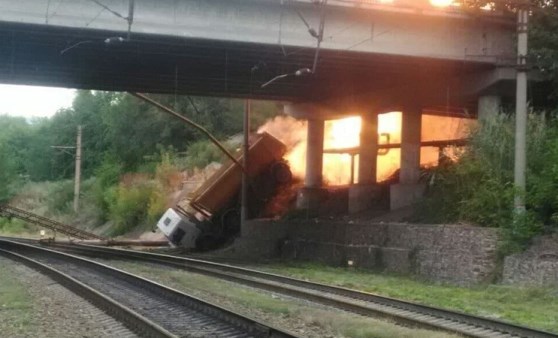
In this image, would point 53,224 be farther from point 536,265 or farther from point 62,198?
point 536,265

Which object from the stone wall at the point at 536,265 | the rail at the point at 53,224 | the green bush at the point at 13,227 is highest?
the stone wall at the point at 536,265

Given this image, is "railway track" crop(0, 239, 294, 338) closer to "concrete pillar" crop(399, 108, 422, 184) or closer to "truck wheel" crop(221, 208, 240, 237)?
"concrete pillar" crop(399, 108, 422, 184)

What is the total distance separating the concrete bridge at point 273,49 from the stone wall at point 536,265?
25.3 ft

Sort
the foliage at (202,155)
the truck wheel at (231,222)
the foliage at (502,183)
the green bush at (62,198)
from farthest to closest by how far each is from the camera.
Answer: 1. the green bush at (62,198)
2. the foliage at (202,155)
3. the truck wheel at (231,222)
4. the foliage at (502,183)

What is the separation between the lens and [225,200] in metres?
40.0

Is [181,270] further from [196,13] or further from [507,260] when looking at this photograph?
[507,260]

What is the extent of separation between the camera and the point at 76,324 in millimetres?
12750

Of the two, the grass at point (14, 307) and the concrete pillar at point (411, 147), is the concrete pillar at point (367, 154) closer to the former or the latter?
the concrete pillar at point (411, 147)

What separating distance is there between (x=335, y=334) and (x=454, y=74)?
1825 cm

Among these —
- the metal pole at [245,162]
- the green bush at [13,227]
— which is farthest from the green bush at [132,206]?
the metal pole at [245,162]

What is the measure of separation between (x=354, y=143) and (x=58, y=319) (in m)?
27.2

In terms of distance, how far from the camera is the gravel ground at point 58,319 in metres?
11.8

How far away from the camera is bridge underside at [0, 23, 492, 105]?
79.0 ft

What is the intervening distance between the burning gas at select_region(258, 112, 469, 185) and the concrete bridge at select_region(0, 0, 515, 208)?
549cm
